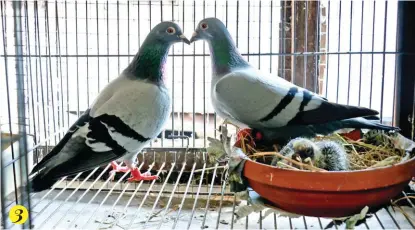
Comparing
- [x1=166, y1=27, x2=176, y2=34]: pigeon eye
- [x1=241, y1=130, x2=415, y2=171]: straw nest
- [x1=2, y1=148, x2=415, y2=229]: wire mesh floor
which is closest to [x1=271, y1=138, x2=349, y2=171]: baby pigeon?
[x1=241, y1=130, x2=415, y2=171]: straw nest

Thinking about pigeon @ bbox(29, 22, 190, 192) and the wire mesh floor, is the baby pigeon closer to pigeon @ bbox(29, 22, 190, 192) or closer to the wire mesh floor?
the wire mesh floor

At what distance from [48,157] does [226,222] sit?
0.54 metres

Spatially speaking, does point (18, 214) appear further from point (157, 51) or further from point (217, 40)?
point (217, 40)

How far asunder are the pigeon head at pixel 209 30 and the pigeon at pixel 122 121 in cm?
6

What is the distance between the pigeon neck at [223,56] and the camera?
139 centimetres

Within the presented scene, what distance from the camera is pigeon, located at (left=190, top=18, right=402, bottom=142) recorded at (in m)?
1.18

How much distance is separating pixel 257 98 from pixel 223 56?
21 cm

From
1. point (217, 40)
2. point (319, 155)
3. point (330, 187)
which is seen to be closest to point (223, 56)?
point (217, 40)

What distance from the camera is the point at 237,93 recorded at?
1271 mm

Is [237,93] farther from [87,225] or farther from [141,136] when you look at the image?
[87,225]

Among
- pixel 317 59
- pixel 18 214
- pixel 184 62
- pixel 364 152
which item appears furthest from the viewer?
pixel 184 62

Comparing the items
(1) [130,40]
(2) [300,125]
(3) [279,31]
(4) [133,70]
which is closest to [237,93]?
(2) [300,125]

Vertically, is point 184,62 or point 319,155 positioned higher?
point 184,62

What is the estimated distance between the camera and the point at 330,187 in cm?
95
